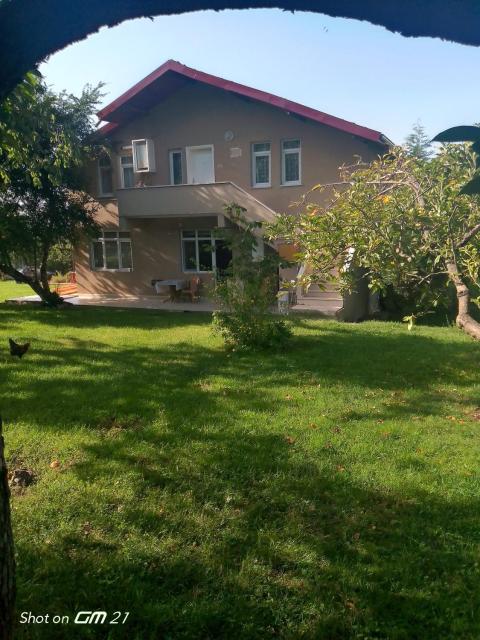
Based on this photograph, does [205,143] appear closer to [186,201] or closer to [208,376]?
[186,201]

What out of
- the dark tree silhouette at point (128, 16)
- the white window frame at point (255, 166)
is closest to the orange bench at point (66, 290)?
the white window frame at point (255, 166)

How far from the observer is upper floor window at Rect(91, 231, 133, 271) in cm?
2066

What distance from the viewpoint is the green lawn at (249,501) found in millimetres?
2877

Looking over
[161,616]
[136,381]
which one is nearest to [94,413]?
[136,381]

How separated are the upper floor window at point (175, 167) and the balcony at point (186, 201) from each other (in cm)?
152

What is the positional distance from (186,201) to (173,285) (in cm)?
305

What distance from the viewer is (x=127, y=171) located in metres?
20.1

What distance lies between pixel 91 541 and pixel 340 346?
7.32 m

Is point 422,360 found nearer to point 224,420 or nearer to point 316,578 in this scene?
point 224,420

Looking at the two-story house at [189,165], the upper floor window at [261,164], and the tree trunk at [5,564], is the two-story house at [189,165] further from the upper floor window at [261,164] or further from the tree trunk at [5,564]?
the tree trunk at [5,564]

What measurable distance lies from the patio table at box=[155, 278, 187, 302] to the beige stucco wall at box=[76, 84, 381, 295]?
3.15 feet

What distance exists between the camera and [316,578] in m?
3.12

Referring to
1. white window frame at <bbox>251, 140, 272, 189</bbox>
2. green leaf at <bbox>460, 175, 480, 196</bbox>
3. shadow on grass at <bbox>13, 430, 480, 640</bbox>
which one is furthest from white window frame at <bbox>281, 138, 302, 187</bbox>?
green leaf at <bbox>460, 175, 480, 196</bbox>

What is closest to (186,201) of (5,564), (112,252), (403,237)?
(112,252)
